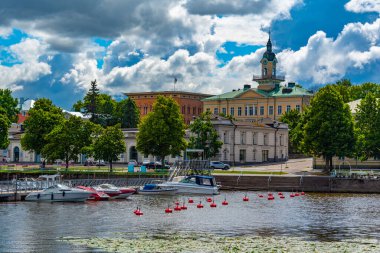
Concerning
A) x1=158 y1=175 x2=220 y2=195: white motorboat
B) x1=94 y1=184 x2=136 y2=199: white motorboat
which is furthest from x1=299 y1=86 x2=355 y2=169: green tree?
x1=94 y1=184 x2=136 y2=199: white motorboat

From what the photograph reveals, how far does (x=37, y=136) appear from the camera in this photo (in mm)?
125562

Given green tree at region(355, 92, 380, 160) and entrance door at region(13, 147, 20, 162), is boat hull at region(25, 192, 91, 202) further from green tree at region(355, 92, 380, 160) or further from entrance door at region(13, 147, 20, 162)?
entrance door at region(13, 147, 20, 162)

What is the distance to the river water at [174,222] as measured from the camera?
50188 mm

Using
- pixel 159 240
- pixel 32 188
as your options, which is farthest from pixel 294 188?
pixel 159 240

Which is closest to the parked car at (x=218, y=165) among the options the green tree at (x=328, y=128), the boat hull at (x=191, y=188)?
the green tree at (x=328, y=128)

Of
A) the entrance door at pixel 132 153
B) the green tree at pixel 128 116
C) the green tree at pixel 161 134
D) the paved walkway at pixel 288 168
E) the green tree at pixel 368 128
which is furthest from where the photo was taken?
the green tree at pixel 128 116

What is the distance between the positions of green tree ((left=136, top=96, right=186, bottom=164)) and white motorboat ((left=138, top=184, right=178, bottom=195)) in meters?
26.5

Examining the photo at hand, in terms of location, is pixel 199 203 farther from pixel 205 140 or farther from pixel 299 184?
pixel 205 140

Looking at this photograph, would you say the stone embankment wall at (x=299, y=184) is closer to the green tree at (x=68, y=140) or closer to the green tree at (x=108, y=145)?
the green tree at (x=108, y=145)

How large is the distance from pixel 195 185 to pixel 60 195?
1938cm

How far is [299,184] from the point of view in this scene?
331ft

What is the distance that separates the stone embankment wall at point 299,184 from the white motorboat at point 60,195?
30.1m

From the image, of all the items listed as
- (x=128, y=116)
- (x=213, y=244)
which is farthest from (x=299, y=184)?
(x=128, y=116)

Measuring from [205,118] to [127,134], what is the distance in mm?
22596
